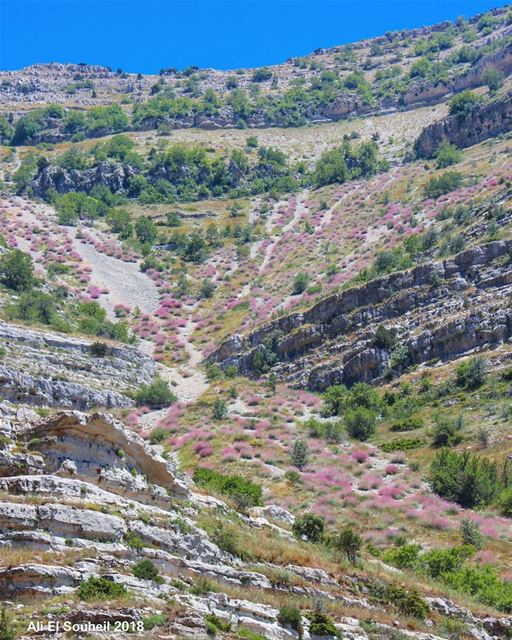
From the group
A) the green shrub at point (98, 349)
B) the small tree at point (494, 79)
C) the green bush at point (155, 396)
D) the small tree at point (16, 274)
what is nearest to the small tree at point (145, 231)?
the small tree at point (16, 274)

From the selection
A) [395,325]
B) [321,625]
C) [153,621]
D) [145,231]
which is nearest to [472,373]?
[395,325]

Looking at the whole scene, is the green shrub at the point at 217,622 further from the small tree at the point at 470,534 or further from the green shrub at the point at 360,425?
the green shrub at the point at 360,425

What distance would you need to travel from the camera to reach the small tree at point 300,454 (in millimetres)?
43938

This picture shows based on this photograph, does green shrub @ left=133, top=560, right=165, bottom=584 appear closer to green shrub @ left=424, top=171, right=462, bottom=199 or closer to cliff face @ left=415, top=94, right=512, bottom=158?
green shrub @ left=424, top=171, right=462, bottom=199

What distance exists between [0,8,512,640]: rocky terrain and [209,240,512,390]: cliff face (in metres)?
0.19

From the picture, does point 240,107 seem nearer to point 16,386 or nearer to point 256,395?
point 256,395

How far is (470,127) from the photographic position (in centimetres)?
11031

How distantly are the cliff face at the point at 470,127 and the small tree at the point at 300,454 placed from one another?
240 ft

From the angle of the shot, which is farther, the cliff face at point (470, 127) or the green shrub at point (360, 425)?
the cliff face at point (470, 127)

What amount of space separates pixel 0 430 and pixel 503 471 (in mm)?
25031

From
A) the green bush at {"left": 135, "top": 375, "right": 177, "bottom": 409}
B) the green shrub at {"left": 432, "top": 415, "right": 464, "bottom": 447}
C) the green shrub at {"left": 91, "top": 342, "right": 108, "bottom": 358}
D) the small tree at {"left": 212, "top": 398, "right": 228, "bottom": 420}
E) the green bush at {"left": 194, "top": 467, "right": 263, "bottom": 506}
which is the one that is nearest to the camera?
the green bush at {"left": 194, "top": 467, "right": 263, "bottom": 506}

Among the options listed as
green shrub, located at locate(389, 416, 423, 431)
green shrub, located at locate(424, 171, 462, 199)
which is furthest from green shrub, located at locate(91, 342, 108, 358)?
green shrub, located at locate(424, 171, 462, 199)

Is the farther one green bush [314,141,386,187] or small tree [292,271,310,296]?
green bush [314,141,386,187]

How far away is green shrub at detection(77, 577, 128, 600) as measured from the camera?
628 inches
